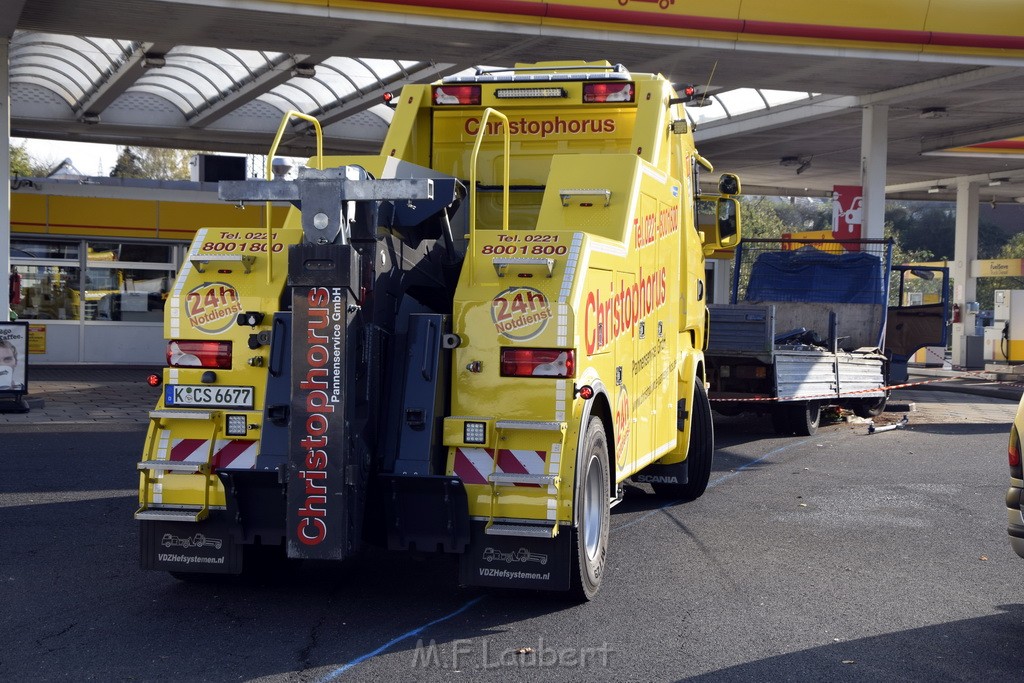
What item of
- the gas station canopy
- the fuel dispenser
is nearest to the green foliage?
the fuel dispenser

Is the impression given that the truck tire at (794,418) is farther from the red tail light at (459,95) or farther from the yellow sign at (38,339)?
the yellow sign at (38,339)

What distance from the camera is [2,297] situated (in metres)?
15.7

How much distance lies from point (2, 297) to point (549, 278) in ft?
39.9

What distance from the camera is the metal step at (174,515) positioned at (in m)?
5.82

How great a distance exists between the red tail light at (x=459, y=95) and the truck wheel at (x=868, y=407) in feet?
34.3

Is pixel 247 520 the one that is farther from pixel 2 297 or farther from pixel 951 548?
pixel 2 297

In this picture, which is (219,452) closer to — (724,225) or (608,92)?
(608,92)

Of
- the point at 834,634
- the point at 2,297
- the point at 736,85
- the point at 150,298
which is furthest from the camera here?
the point at 150,298

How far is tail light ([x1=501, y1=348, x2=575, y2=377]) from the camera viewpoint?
5793 millimetres

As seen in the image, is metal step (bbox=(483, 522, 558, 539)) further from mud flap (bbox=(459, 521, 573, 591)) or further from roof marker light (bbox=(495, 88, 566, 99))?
roof marker light (bbox=(495, 88, 566, 99))

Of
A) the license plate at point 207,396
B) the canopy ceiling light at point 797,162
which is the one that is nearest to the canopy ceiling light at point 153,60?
the license plate at point 207,396

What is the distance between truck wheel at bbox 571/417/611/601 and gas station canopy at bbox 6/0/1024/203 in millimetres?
7155

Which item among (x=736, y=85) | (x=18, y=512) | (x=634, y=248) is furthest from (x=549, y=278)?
(x=736, y=85)

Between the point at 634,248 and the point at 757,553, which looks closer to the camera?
the point at 634,248
